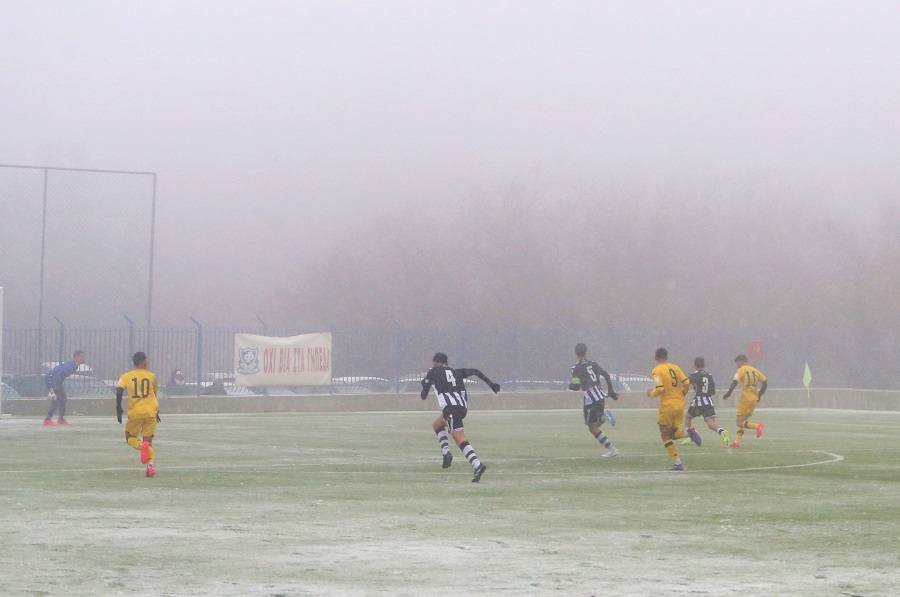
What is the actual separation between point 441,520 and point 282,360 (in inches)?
1128

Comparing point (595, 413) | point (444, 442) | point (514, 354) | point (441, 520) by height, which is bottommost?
point (441, 520)

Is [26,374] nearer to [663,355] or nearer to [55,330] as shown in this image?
[55,330]

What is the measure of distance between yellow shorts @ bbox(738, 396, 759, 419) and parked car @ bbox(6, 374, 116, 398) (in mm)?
18996

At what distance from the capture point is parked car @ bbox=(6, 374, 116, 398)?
3547 centimetres

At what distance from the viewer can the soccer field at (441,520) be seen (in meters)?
8.65

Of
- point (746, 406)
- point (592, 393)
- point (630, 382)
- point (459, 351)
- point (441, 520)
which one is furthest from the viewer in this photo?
point (630, 382)

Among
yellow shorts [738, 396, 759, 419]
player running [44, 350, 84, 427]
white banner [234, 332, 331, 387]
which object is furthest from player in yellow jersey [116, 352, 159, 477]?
white banner [234, 332, 331, 387]

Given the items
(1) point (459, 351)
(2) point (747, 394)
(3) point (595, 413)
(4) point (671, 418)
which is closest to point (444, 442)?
(4) point (671, 418)

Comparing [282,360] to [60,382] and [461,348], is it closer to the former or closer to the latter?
[461,348]

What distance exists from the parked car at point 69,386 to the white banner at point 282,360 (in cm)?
440

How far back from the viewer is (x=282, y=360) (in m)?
40.3

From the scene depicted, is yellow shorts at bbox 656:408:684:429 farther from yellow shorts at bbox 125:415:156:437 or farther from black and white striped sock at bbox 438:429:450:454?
yellow shorts at bbox 125:415:156:437

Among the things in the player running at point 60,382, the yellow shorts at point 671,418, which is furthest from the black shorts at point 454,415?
the player running at point 60,382

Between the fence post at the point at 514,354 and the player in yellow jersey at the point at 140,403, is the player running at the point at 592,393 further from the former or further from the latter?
the fence post at the point at 514,354
